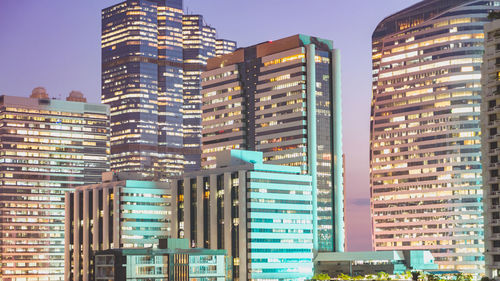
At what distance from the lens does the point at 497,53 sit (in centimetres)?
12194

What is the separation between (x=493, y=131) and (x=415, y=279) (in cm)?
7542

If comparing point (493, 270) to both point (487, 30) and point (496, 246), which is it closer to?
point (496, 246)

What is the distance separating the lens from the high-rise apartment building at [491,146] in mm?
120125

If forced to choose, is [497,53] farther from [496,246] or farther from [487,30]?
[496,246]

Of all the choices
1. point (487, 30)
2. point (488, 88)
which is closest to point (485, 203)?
point (488, 88)

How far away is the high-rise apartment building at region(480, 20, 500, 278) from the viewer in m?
120

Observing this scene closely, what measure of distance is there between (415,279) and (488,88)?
253 ft

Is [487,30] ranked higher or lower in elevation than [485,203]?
higher

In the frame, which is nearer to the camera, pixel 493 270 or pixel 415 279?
pixel 493 270

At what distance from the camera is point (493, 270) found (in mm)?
120188

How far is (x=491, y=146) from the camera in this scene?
122 metres

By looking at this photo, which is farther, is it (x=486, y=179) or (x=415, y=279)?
(x=415, y=279)

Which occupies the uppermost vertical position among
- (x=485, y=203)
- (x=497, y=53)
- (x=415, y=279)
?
(x=497, y=53)

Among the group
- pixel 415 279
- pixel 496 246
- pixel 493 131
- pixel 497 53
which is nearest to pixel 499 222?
pixel 496 246
